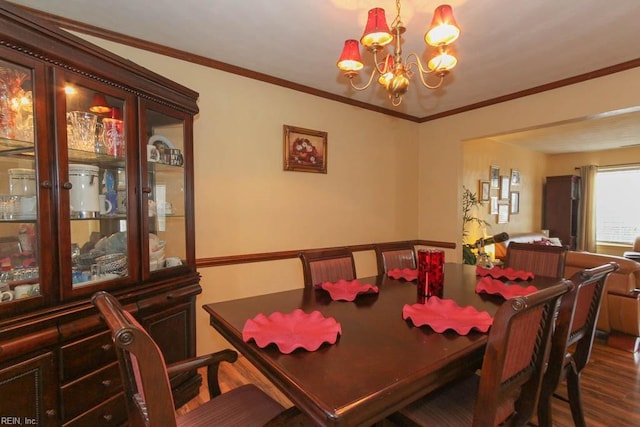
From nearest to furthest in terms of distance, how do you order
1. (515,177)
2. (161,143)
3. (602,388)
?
(161,143) → (602,388) → (515,177)

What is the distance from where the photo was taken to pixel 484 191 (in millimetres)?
5070

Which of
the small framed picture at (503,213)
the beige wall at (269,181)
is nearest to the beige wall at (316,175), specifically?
the beige wall at (269,181)

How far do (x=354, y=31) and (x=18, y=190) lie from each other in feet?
6.56

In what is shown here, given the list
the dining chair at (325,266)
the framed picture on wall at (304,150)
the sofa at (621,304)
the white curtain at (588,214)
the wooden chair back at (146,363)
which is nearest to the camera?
the wooden chair back at (146,363)

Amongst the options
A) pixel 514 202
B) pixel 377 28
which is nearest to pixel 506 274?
pixel 377 28

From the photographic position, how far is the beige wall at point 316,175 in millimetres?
2500

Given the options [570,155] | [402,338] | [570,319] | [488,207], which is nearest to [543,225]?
[570,155]

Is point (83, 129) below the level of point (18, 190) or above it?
above

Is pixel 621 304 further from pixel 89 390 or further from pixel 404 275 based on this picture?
pixel 89 390

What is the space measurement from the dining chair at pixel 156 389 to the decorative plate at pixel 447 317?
2.02ft

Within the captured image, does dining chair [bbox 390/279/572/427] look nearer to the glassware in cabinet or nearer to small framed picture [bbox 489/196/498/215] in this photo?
the glassware in cabinet

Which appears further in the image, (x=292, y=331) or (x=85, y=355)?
(x=85, y=355)

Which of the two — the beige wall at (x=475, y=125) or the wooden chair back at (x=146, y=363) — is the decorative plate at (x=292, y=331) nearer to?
the wooden chair back at (x=146, y=363)

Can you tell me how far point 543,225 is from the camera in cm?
643
